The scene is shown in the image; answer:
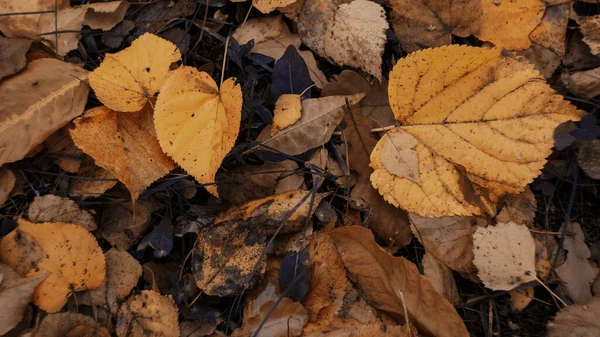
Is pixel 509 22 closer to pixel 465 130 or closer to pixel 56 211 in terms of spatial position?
pixel 465 130

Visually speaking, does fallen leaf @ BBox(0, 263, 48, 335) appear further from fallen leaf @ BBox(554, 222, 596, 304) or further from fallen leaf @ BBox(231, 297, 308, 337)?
fallen leaf @ BBox(554, 222, 596, 304)

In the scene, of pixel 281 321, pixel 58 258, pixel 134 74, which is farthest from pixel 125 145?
pixel 281 321

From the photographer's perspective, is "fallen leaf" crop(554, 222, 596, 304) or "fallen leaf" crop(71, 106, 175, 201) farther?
"fallen leaf" crop(554, 222, 596, 304)

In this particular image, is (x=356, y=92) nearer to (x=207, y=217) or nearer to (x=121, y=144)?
(x=207, y=217)

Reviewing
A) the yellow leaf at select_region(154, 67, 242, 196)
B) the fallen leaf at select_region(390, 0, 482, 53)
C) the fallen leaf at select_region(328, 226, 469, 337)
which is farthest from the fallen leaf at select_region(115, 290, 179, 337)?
the fallen leaf at select_region(390, 0, 482, 53)

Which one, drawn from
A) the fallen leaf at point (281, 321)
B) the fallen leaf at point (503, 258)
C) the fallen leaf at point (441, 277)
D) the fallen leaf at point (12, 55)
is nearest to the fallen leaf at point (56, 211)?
the fallen leaf at point (12, 55)

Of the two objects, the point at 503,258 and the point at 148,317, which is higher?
the point at 503,258
